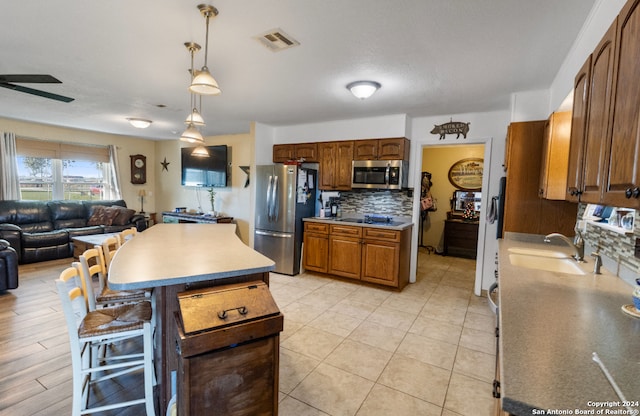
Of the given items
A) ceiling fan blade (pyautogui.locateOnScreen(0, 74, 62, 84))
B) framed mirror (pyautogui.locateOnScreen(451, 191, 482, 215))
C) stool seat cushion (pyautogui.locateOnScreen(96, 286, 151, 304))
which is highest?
ceiling fan blade (pyautogui.locateOnScreen(0, 74, 62, 84))

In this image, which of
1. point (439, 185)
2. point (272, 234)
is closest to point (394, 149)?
point (272, 234)

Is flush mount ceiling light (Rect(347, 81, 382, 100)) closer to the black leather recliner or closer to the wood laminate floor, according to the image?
the wood laminate floor

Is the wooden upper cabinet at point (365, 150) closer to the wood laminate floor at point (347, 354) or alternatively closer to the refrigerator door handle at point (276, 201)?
the refrigerator door handle at point (276, 201)

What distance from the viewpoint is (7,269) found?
349cm

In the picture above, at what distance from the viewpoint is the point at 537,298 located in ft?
4.33

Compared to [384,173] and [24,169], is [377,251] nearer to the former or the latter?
[384,173]

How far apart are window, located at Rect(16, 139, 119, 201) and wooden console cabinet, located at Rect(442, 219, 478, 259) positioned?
24.5 ft

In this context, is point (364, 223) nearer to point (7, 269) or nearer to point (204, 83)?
point (204, 83)

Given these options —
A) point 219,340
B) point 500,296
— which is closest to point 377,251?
point 500,296

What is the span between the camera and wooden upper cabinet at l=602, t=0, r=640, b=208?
91 centimetres

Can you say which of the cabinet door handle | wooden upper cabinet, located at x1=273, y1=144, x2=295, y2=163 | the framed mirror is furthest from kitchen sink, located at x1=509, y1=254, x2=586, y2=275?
the framed mirror

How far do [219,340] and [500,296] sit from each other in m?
1.27

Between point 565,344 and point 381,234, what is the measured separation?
3.02 m

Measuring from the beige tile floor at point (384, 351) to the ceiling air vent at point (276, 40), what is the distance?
7.94 feet
